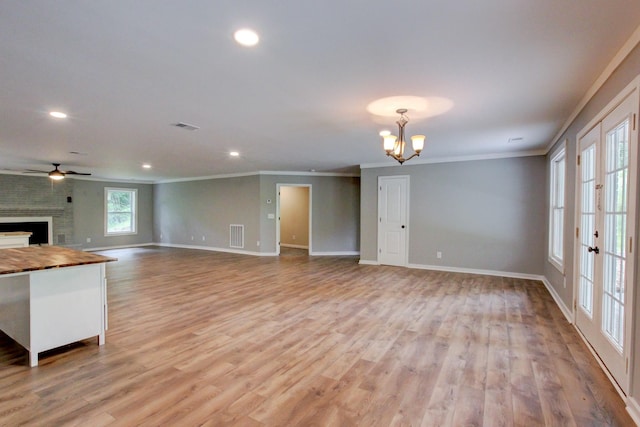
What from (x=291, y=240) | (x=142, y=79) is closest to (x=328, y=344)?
(x=142, y=79)

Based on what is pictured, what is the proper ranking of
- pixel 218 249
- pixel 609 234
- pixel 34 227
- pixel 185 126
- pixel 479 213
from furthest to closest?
1. pixel 218 249
2. pixel 34 227
3. pixel 479 213
4. pixel 185 126
5. pixel 609 234

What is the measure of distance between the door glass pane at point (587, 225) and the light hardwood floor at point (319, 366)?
448 mm

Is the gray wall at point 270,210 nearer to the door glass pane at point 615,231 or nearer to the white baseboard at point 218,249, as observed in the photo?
the white baseboard at point 218,249

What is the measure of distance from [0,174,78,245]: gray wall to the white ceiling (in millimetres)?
5063

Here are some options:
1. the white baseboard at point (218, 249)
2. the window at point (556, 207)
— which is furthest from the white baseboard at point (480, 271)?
the white baseboard at point (218, 249)

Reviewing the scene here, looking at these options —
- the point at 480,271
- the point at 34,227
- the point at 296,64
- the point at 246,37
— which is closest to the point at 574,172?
the point at 480,271

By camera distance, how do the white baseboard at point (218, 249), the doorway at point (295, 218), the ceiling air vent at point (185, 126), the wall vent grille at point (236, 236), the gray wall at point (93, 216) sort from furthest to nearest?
the doorway at point (295, 218)
the gray wall at point (93, 216)
the wall vent grille at point (236, 236)
the white baseboard at point (218, 249)
the ceiling air vent at point (185, 126)

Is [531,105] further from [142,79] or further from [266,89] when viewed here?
[142,79]

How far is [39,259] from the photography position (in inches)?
109

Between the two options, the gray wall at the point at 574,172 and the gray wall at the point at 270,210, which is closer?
the gray wall at the point at 574,172

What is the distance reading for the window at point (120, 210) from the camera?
32.6 ft

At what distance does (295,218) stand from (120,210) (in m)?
5.81

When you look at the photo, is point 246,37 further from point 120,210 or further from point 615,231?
point 120,210

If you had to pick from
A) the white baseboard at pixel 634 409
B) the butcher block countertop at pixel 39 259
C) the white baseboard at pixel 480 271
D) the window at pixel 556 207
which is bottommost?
the white baseboard at pixel 634 409
